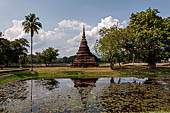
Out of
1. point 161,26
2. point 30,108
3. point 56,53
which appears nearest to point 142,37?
A: point 161,26

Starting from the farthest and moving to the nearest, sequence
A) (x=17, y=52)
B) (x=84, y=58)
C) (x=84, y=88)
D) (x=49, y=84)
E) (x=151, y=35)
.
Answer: (x=17, y=52), (x=84, y=58), (x=151, y=35), (x=49, y=84), (x=84, y=88)

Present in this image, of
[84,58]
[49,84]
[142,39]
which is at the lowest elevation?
[49,84]

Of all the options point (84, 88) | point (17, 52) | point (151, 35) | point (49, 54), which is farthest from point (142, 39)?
point (17, 52)

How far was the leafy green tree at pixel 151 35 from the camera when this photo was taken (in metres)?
37.4

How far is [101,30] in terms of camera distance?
4516 centimetres

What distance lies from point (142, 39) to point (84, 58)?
26529 millimetres

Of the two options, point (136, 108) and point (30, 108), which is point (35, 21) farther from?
point (136, 108)

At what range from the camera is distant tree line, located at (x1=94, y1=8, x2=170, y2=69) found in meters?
37.8

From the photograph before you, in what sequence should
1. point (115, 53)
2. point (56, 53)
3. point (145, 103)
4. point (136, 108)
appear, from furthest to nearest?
1. point (56, 53)
2. point (115, 53)
3. point (145, 103)
4. point (136, 108)

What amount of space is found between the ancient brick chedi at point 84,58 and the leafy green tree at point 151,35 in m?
20.7

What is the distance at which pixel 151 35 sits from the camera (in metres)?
37.5

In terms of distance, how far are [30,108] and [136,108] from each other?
28.7 ft

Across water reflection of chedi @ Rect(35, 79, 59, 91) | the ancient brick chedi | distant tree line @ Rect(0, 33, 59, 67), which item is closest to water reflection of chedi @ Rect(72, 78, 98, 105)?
water reflection of chedi @ Rect(35, 79, 59, 91)

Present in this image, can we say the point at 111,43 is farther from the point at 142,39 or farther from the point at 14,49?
the point at 14,49
